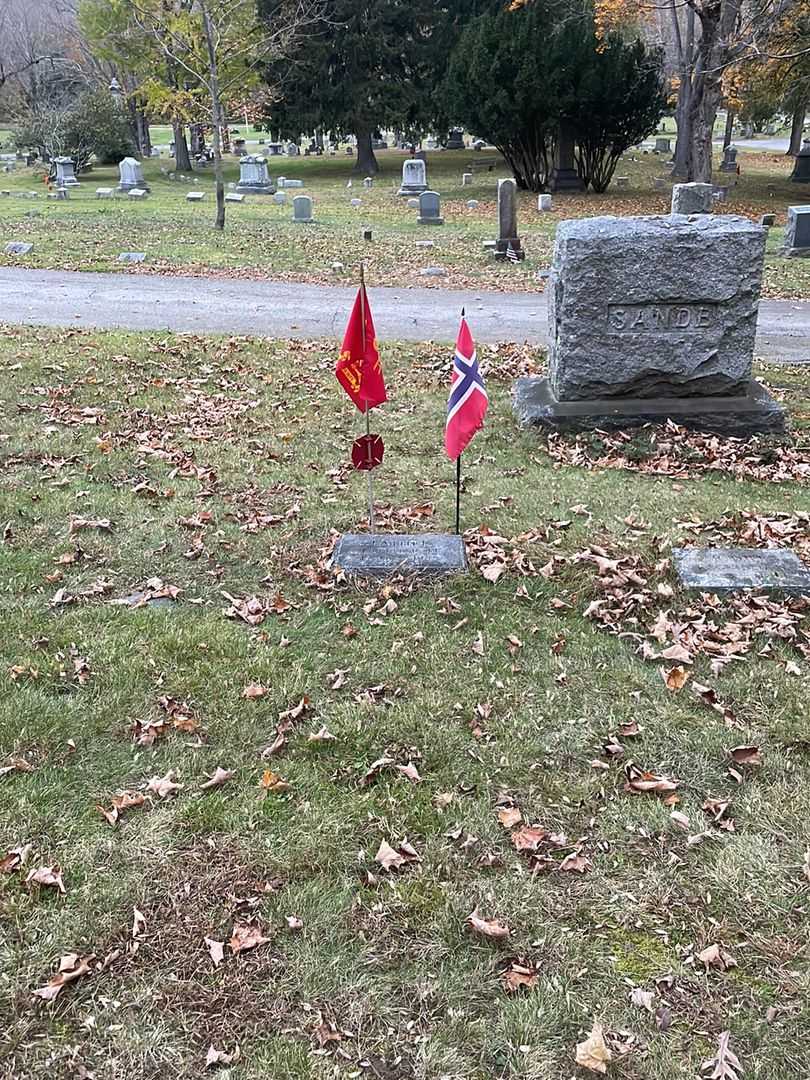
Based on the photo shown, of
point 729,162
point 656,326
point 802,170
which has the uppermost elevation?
point 729,162

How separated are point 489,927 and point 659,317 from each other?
6.08 metres

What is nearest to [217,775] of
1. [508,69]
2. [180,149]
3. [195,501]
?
[195,501]

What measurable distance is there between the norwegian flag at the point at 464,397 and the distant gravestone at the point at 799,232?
48.3ft

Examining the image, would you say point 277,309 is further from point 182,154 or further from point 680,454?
point 182,154

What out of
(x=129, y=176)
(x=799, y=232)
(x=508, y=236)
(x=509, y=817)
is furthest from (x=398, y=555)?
(x=129, y=176)

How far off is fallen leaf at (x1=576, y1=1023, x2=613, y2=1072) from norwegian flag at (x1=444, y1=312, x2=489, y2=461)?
3325 millimetres

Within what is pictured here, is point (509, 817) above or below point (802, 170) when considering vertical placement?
below

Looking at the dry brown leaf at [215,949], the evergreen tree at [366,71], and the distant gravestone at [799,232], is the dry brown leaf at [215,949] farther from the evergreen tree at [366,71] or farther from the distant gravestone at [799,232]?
the evergreen tree at [366,71]

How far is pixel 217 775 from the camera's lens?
3.78 metres

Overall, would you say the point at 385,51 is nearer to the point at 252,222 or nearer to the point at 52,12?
Result: the point at 252,222

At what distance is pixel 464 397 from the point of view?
5.34 meters

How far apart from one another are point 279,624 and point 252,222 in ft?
66.4

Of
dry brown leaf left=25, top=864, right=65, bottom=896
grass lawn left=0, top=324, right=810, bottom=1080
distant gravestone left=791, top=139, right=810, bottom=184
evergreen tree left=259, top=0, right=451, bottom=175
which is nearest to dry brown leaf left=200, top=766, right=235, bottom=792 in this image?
grass lawn left=0, top=324, right=810, bottom=1080

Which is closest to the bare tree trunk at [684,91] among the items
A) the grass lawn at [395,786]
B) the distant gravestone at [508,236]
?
the distant gravestone at [508,236]
